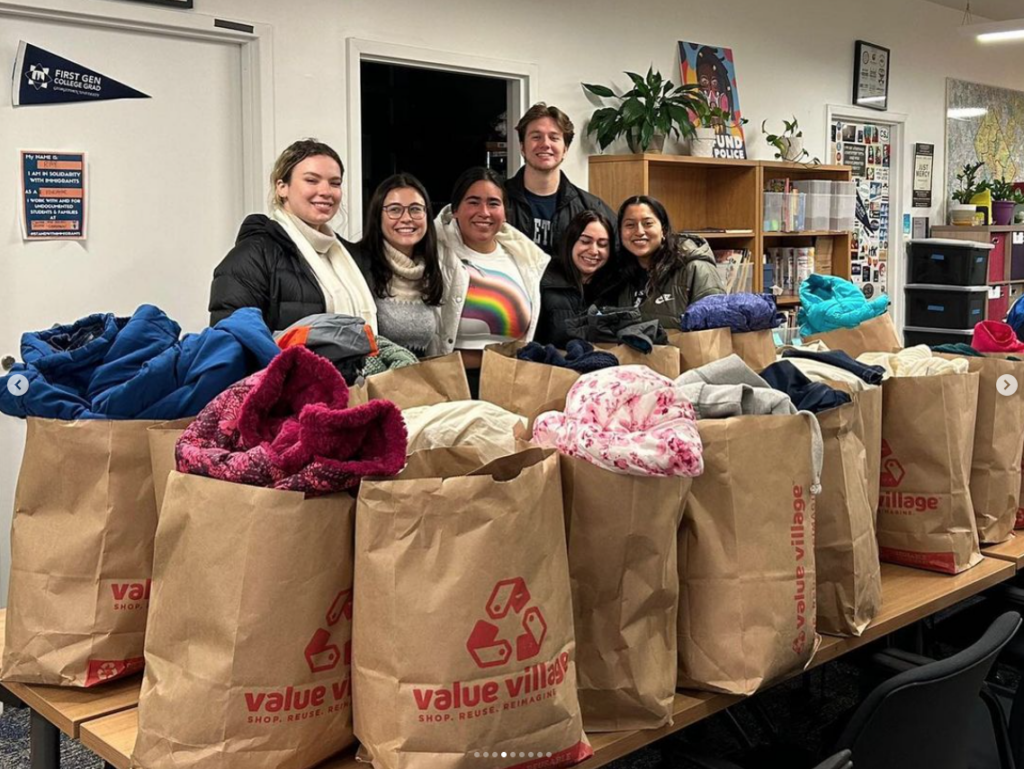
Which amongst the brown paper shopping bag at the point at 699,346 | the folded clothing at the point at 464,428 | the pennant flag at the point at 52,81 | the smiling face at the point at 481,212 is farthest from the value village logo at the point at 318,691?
the pennant flag at the point at 52,81

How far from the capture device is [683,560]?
54.9 inches

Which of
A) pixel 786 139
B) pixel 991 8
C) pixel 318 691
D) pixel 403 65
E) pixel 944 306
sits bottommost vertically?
pixel 318 691

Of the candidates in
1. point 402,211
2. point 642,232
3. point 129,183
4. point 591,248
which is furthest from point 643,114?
point 129,183

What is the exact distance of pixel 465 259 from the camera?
3062mm

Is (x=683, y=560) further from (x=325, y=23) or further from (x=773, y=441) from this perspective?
(x=325, y=23)

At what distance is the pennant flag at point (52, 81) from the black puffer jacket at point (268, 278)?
3.14 feet

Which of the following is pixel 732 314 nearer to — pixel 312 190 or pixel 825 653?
pixel 825 653

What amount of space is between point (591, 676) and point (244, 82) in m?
2.90

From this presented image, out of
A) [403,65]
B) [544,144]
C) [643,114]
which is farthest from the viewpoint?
[643,114]

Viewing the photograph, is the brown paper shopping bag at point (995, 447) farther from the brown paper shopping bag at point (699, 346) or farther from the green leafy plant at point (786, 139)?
the green leafy plant at point (786, 139)

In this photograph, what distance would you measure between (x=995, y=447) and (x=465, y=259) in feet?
5.18

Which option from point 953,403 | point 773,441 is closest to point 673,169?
point 953,403

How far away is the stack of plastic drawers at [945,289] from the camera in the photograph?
6527 mm

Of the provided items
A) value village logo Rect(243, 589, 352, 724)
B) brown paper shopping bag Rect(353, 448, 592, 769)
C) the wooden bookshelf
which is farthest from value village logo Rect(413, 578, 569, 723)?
the wooden bookshelf
